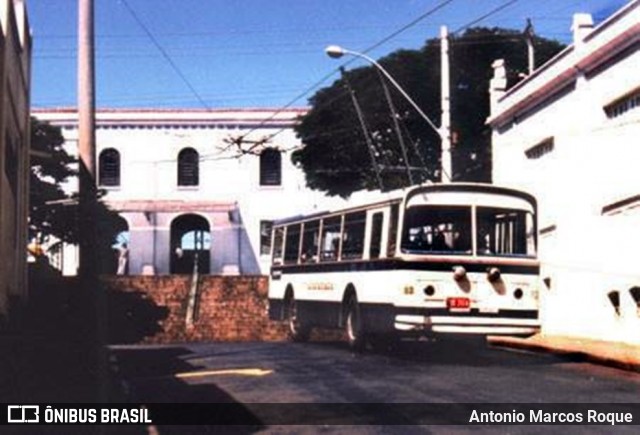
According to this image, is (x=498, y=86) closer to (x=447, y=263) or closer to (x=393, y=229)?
(x=393, y=229)

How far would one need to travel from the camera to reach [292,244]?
20156 millimetres

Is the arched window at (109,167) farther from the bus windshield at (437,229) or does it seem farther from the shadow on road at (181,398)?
the bus windshield at (437,229)

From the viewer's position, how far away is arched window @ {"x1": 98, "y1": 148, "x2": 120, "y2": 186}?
146ft

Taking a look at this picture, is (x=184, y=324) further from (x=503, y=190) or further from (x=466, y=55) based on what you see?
(x=466, y=55)

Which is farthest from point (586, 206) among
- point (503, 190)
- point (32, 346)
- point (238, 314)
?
point (32, 346)

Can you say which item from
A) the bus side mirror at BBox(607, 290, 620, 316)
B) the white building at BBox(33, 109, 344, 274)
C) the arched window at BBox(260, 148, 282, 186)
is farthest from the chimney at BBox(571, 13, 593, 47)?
the arched window at BBox(260, 148, 282, 186)

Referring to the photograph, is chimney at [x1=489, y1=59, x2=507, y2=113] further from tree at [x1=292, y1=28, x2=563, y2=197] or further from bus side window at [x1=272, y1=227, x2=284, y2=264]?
tree at [x1=292, y1=28, x2=563, y2=197]

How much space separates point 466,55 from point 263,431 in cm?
3433

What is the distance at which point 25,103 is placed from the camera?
1988 cm

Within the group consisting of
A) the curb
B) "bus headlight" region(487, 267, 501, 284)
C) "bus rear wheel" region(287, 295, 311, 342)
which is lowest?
the curb

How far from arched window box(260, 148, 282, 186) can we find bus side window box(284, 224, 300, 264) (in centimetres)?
2501

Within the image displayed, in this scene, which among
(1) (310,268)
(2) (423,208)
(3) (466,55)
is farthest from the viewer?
(3) (466,55)

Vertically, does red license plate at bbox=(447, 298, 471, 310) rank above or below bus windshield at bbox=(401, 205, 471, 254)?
below

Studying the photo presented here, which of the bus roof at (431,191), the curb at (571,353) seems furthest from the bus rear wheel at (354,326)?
the curb at (571,353)
